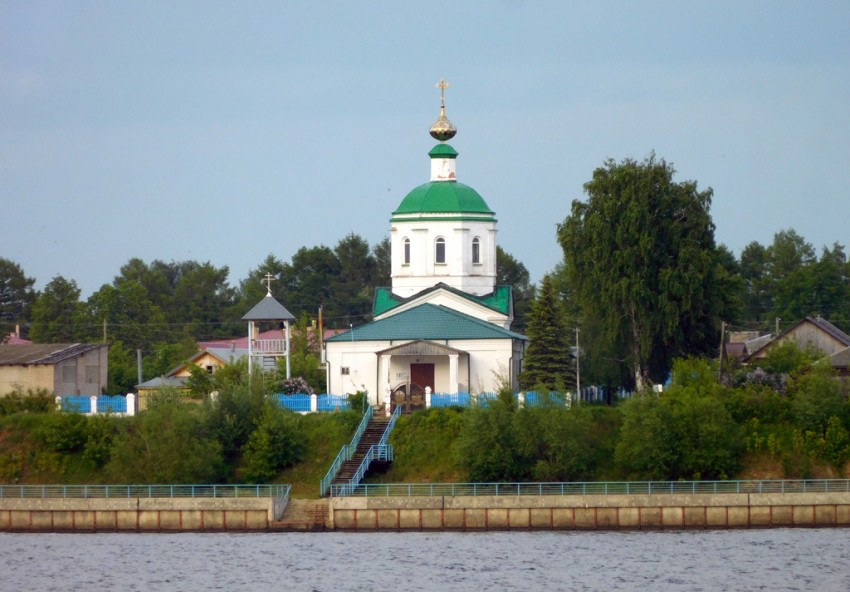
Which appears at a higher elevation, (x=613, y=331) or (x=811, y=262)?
(x=811, y=262)

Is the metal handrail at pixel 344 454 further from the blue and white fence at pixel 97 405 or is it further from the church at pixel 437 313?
the blue and white fence at pixel 97 405

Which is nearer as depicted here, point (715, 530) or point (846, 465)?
point (715, 530)

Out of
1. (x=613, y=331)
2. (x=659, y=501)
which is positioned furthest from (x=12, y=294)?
(x=659, y=501)

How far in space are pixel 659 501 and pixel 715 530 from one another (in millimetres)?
1609

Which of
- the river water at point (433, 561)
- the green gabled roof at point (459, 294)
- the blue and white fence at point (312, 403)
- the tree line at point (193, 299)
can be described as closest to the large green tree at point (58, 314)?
the tree line at point (193, 299)

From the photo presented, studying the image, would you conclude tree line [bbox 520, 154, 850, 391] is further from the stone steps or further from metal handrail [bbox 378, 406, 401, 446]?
the stone steps

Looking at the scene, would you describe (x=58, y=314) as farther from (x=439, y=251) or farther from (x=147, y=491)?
(x=147, y=491)

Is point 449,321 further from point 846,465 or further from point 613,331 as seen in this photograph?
point 846,465

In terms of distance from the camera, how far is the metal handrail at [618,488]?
48.8 metres

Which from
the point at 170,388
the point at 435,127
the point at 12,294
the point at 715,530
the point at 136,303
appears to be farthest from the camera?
the point at 12,294

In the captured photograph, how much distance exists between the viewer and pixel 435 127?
64625 mm

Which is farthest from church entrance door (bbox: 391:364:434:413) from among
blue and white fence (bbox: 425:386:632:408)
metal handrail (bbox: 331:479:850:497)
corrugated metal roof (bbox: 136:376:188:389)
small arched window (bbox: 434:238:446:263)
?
corrugated metal roof (bbox: 136:376:188:389)

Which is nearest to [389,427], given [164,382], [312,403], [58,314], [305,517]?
[312,403]

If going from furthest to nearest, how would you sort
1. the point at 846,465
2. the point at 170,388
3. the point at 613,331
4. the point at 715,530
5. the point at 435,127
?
1. the point at 435,127
2. the point at 613,331
3. the point at 170,388
4. the point at 846,465
5. the point at 715,530
